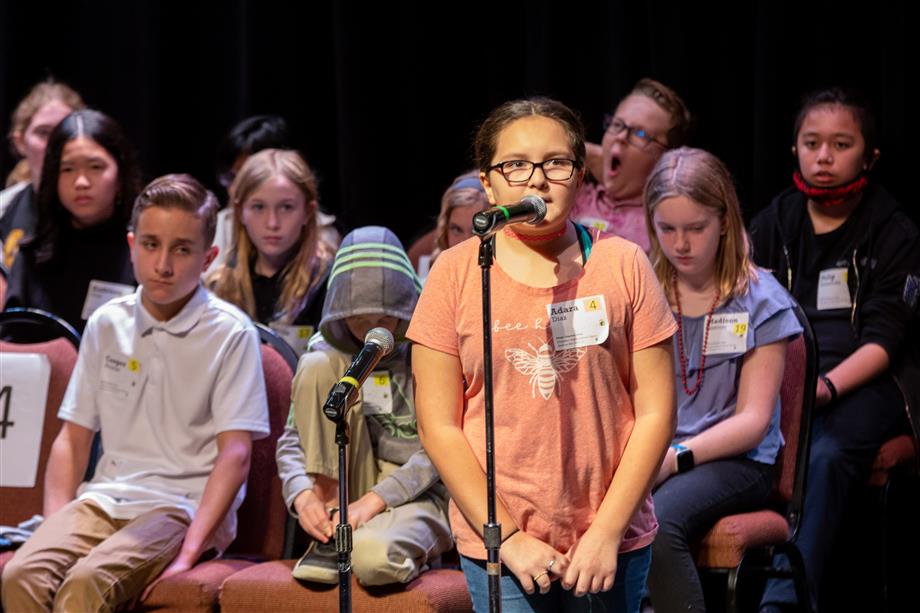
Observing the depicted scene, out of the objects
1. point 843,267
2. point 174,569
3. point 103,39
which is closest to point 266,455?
point 174,569

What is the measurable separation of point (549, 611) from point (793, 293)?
208 cm

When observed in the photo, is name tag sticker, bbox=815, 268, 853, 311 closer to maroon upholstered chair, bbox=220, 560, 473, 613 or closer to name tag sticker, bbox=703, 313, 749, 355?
name tag sticker, bbox=703, 313, 749, 355

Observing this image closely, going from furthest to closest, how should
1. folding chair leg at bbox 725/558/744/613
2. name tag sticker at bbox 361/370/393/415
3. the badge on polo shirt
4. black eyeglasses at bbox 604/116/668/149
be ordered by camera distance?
black eyeglasses at bbox 604/116/668/149, the badge on polo shirt, name tag sticker at bbox 361/370/393/415, folding chair leg at bbox 725/558/744/613

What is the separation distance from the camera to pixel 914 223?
395cm

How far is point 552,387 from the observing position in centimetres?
227

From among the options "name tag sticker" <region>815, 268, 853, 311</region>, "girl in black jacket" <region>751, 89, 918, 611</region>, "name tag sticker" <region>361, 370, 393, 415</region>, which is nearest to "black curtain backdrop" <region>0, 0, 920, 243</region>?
"girl in black jacket" <region>751, 89, 918, 611</region>

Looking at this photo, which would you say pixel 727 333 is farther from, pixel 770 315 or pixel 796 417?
pixel 796 417

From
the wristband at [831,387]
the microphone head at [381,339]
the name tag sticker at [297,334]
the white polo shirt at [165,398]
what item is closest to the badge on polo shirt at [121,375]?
the white polo shirt at [165,398]

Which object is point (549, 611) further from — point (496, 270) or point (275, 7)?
point (275, 7)

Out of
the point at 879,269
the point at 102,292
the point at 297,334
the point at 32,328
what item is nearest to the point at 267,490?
the point at 297,334

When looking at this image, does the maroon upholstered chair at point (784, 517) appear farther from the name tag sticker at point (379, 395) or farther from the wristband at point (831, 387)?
the name tag sticker at point (379, 395)

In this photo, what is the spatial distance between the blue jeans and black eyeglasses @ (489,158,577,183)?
2.32 ft

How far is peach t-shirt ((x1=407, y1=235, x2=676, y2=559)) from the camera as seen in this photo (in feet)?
7.43

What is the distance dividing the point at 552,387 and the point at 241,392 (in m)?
1.36
